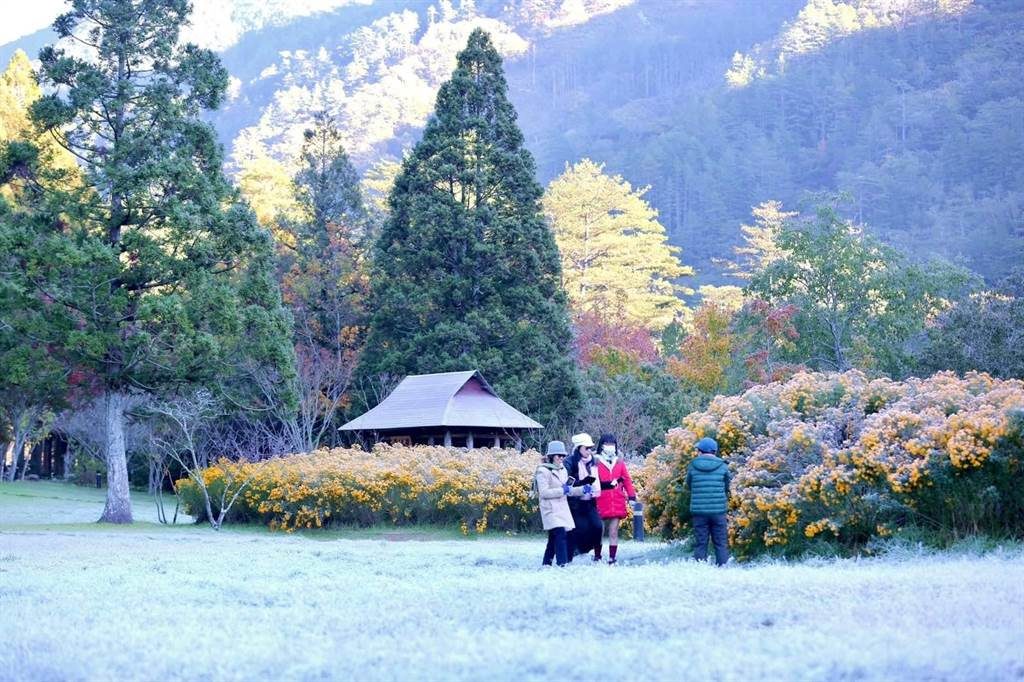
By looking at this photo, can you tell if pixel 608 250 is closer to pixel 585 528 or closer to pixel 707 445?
pixel 585 528

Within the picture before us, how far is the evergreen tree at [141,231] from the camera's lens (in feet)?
87.9

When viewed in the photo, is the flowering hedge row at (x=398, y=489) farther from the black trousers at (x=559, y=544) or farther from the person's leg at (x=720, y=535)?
the person's leg at (x=720, y=535)

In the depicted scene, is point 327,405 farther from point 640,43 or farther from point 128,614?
point 640,43

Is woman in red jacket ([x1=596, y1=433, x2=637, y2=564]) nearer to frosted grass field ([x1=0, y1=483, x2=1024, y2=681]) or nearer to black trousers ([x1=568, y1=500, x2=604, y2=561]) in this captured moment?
black trousers ([x1=568, y1=500, x2=604, y2=561])

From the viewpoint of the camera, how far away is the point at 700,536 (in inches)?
511

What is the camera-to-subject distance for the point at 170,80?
2862 centimetres

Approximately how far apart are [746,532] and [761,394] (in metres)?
2.47

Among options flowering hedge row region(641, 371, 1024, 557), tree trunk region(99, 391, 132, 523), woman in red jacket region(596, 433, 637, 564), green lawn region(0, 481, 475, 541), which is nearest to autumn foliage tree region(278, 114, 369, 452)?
green lawn region(0, 481, 475, 541)

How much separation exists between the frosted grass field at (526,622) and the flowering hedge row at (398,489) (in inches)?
384

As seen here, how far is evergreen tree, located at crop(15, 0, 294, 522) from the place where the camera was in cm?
2680

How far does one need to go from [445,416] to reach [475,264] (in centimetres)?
1027

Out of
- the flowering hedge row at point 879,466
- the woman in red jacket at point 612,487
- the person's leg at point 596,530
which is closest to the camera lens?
the flowering hedge row at point 879,466

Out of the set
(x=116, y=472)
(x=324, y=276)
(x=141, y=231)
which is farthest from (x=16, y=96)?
(x=116, y=472)

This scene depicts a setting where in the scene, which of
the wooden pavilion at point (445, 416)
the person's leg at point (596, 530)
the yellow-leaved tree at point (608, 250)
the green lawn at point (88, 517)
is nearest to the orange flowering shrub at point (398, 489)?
the green lawn at point (88, 517)
